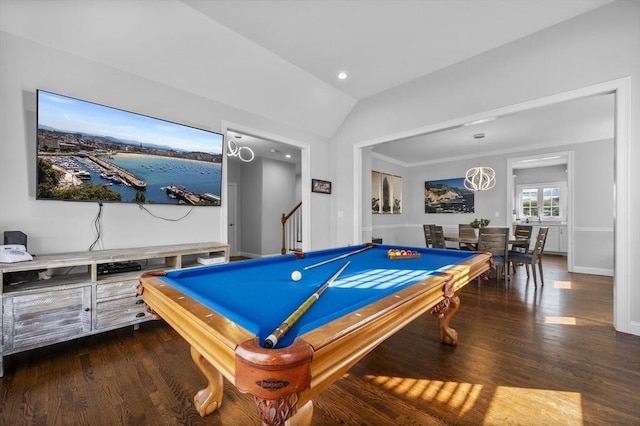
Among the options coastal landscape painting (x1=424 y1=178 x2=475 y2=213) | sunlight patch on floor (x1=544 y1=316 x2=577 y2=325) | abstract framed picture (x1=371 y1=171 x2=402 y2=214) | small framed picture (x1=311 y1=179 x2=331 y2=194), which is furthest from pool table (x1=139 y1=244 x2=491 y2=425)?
coastal landscape painting (x1=424 y1=178 x2=475 y2=213)

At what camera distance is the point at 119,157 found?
253cm

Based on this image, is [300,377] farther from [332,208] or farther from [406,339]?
[332,208]

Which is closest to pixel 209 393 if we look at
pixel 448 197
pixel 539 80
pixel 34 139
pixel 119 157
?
pixel 119 157

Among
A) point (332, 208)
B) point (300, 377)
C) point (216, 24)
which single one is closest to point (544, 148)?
point (332, 208)

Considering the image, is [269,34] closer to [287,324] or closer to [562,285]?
[287,324]

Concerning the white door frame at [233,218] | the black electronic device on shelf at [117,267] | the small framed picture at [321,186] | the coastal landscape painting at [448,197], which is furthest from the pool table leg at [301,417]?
the coastal landscape painting at [448,197]

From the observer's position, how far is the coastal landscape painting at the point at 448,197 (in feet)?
22.3

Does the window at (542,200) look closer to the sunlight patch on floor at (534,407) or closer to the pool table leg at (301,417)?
the sunlight patch on floor at (534,407)

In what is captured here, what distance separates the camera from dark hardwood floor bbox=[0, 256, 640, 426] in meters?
1.41

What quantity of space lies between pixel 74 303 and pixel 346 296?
2.22 metres

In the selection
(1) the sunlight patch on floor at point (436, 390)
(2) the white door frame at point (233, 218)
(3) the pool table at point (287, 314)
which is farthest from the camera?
(2) the white door frame at point (233, 218)

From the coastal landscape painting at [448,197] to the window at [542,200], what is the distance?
2.89 m

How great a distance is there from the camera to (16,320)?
183cm

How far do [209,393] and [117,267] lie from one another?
63.7 inches
